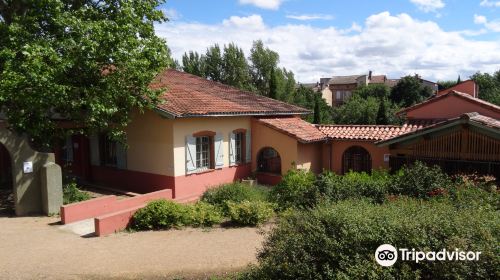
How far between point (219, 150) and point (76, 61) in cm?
631

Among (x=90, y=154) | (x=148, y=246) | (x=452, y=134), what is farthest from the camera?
(x=90, y=154)

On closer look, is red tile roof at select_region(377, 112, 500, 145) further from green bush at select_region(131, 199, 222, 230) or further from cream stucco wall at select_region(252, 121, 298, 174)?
green bush at select_region(131, 199, 222, 230)

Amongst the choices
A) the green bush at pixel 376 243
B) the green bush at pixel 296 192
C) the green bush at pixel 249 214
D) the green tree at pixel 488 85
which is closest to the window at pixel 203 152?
the green bush at pixel 296 192

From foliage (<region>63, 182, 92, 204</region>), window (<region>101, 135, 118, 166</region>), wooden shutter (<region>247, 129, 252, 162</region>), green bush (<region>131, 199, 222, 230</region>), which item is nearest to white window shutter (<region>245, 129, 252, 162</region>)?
wooden shutter (<region>247, 129, 252, 162</region>)

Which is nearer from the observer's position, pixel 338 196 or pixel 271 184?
pixel 338 196

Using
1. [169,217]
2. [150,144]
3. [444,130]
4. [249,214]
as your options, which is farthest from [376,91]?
[169,217]

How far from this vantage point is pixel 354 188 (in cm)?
1173

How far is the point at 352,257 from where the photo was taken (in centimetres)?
512

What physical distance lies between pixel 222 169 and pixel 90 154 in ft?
19.2

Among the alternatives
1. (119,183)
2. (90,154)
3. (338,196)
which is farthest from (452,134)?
(90,154)

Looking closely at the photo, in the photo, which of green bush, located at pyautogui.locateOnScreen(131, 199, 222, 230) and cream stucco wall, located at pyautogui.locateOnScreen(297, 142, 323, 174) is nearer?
green bush, located at pyautogui.locateOnScreen(131, 199, 222, 230)

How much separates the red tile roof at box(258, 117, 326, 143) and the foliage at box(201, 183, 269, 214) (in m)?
3.15

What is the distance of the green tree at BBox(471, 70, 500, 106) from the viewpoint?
41.6 meters

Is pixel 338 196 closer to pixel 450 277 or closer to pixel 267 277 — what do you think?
pixel 267 277
